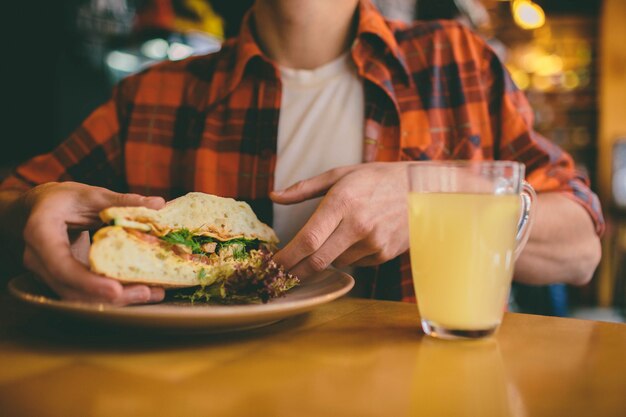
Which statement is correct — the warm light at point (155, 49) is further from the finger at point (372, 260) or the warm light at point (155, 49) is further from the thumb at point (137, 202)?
the thumb at point (137, 202)

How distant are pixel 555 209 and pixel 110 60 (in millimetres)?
3314

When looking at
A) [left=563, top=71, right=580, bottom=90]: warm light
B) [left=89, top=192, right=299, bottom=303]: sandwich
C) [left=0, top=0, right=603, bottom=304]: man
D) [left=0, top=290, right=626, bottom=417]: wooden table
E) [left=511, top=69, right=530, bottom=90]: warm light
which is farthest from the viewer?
[left=511, top=69, right=530, bottom=90]: warm light

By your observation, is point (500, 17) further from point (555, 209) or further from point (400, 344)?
point (400, 344)

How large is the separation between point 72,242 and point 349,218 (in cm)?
43

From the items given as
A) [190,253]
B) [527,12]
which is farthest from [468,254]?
[527,12]

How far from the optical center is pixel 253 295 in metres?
0.79

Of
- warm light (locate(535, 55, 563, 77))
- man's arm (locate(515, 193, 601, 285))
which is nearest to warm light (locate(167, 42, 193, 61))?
man's arm (locate(515, 193, 601, 285))

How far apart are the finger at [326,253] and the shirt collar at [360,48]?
786 millimetres

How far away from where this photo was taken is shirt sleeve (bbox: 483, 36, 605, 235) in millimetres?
1397

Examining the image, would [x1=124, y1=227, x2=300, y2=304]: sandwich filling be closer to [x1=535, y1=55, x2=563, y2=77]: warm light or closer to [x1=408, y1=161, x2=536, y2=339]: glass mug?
[x1=408, y1=161, x2=536, y2=339]: glass mug

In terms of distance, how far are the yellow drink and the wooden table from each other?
0.04 meters

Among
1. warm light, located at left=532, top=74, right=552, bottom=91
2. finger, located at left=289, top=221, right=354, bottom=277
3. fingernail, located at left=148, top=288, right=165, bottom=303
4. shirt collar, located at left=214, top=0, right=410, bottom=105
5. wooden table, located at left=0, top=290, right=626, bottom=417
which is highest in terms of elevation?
warm light, located at left=532, top=74, right=552, bottom=91

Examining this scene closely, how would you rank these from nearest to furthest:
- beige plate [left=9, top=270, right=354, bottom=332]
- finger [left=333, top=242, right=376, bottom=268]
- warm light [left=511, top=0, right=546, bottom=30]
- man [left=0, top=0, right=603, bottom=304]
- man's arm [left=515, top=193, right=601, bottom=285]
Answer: beige plate [left=9, top=270, right=354, bottom=332] < finger [left=333, top=242, right=376, bottom=268] < man's arm [left=515, top=193, right=601, bottom=285] < man [left=0, top=0, right=603, bottom=304] < warm light [left=511, top=0, right=546, bottom=30]

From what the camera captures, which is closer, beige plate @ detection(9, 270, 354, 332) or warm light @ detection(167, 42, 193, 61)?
beige plate @ detection(9, 270, 354, 332)
